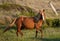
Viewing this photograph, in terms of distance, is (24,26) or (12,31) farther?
(12,31)

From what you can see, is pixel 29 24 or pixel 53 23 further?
pixel 53 23

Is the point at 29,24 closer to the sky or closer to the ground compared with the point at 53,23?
closer to the sky

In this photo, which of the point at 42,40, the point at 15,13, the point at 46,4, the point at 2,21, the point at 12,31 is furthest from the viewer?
the point at 46,4

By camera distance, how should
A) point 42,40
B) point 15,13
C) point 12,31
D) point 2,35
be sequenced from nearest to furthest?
point 42,40, point 2,35, point 12,31, point 15,13

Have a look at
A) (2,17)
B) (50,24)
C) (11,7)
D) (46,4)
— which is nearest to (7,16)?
(2,17)

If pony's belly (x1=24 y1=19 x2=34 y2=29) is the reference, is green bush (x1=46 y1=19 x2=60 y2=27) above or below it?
below

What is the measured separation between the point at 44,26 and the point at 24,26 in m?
3.90

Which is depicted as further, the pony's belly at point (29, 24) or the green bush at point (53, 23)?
the green bush at point (53, 23)

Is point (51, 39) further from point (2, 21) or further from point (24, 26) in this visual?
point (2, 21)

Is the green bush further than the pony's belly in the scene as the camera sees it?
Yes

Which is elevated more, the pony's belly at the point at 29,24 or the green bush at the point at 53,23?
the pony's belly at the point at 29,24

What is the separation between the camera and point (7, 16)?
20750 mm

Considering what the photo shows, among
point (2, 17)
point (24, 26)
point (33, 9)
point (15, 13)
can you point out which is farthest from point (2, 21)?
point (24, 26)

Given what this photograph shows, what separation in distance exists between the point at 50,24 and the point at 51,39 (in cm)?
487
